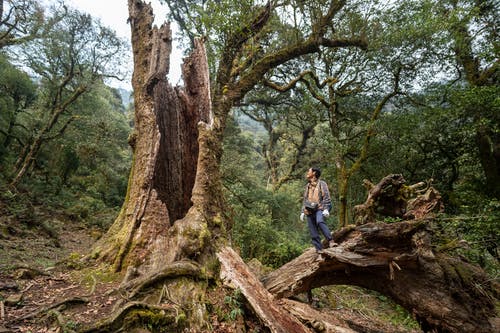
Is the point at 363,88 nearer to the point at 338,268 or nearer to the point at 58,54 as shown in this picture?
the point at 338,268

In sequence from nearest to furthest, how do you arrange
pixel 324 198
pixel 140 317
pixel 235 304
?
pixel 140 317 < pixel 235 304 < pixel 324 198

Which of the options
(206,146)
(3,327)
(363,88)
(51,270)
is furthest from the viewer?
(363,88)

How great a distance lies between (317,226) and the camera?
530 cm

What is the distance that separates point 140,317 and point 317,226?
11.7 ft

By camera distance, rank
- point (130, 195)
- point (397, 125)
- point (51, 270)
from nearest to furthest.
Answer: point (51, 270) → point (130, 195) → point (397, 125)

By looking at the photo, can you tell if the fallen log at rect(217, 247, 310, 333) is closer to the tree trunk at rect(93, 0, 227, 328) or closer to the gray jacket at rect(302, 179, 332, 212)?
the tree trunk at rect(93, 0, 227, 328)

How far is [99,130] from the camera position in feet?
52.7

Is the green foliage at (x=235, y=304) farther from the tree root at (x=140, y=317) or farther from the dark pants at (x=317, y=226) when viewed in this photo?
the dark pants at (x=317, y=226)

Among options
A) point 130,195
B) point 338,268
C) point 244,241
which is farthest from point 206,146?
point 244,241

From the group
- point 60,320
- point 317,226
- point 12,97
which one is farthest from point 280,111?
point 12,97

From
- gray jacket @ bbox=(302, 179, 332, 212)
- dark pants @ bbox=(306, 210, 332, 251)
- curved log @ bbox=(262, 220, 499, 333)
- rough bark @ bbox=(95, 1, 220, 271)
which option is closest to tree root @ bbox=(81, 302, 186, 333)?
rough bark @ bbox=(95, 1, 220, 271)

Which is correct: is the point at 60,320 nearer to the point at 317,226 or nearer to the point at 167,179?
the point at 167,179

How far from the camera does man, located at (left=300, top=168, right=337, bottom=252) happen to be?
4906 millimetres

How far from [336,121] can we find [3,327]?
11710mm
